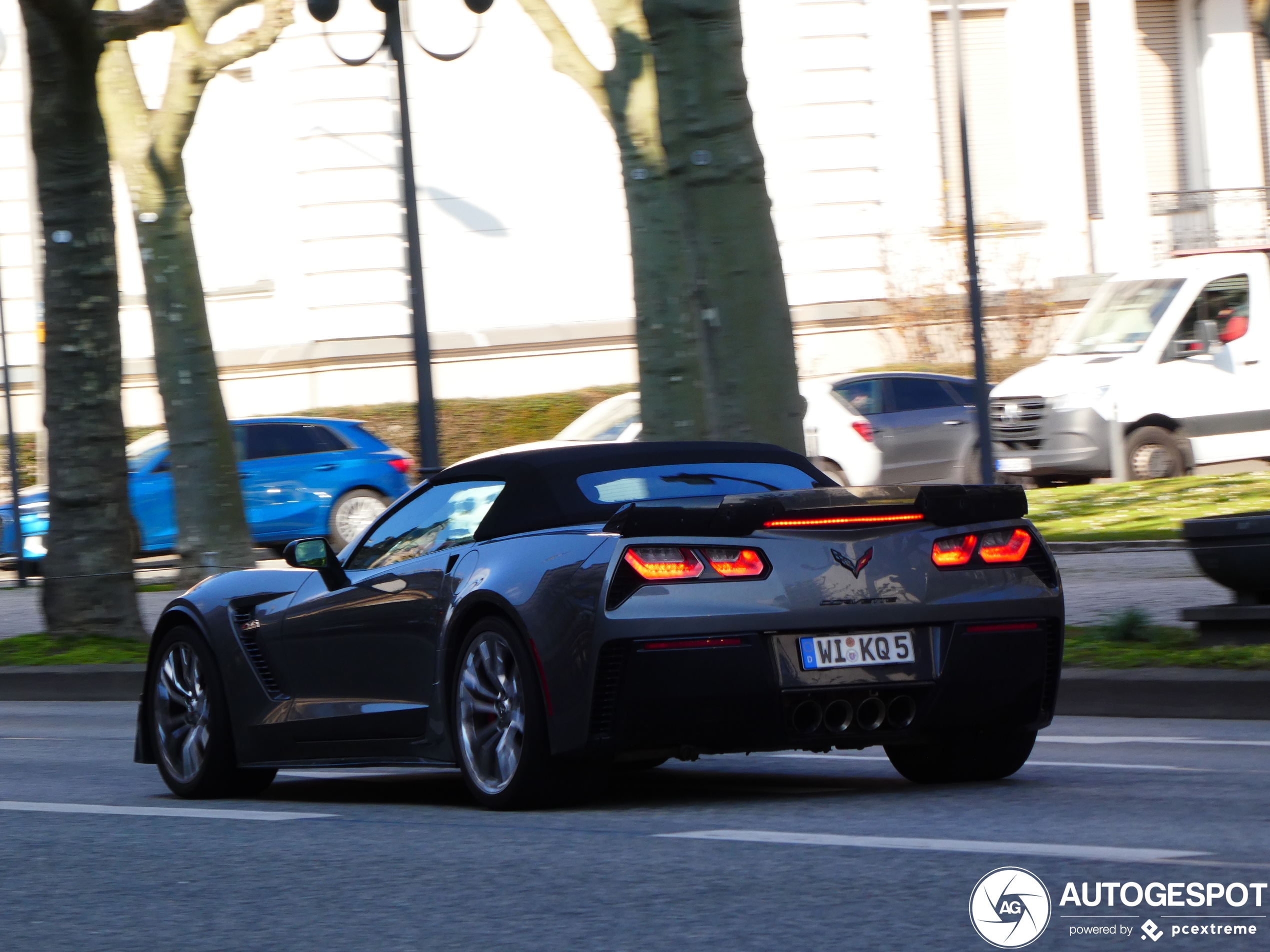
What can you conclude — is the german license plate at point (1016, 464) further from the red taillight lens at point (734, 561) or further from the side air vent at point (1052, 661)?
the red taillight lens at point (734, 561)

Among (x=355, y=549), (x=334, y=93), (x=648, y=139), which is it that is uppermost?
(x=334, y=93)

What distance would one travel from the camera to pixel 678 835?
627 cm

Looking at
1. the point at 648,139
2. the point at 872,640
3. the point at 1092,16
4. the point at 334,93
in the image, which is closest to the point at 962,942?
the point at 872,640

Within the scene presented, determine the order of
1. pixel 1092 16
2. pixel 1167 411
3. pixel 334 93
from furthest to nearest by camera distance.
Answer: pixel 1092 16, pixel 334 93, pixel 1167 411

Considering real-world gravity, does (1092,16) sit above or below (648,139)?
above

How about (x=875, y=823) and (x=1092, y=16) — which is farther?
(x=1092, y=16)

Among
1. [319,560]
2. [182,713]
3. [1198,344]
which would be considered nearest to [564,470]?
[319,560]

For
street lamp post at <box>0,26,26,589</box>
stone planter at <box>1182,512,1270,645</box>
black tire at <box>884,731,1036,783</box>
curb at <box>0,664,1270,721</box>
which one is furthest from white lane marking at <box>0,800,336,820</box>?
street lamp post at <box>0,26,26,589</box>

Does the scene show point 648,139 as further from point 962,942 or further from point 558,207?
point 558,207

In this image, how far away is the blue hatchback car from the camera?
23.7 metres

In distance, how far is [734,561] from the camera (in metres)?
6.56

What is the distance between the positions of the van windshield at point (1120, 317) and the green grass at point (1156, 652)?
40.4 ft

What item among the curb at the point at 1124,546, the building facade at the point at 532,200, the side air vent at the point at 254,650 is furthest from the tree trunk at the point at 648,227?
the building facade at the point at 532,200

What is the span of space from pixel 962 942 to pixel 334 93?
30.3m
